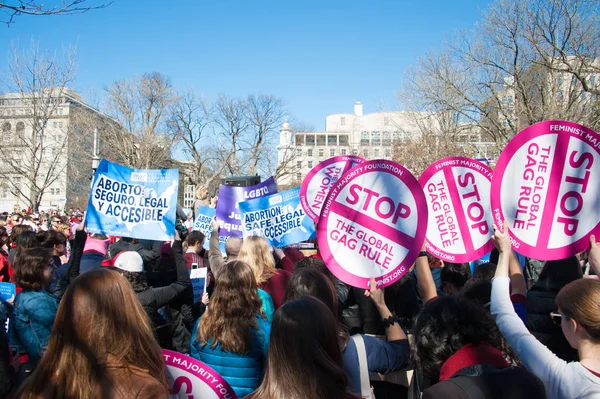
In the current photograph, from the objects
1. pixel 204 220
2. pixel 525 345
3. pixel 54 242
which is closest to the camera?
pixel 525 345

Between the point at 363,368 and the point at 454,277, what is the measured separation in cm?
243

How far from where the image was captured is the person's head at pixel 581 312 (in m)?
2.12

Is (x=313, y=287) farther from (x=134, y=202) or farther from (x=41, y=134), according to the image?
(x=41, y=134)

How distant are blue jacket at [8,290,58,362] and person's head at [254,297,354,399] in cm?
234

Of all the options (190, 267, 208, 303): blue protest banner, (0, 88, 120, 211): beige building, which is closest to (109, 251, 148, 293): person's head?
(190, 267, 208, 303): blue protest banner

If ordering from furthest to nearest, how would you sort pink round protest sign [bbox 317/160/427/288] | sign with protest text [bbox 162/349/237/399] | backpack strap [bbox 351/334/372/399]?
pink round protest sign [bbox 317/160/427/288]
backpack strap [bbox 351/334/372/399]
sign with protest text [bbox 162/349/237/399]

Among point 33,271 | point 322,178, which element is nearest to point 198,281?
point 33,271

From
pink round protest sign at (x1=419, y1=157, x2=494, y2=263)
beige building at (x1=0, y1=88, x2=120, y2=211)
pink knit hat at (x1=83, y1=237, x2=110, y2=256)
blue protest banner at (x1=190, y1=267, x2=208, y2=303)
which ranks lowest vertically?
blue protest banner at (x1=190, y1=267, x2=208, y2=303)

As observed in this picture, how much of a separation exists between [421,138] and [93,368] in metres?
Result: 29.0

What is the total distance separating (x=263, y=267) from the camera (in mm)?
4594

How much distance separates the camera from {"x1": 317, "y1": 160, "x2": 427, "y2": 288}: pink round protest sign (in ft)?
10.9

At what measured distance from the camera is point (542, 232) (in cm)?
324

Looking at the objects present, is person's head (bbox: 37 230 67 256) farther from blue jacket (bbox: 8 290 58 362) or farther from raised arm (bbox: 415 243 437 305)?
raised arm (bbox: 415 243 437 305)

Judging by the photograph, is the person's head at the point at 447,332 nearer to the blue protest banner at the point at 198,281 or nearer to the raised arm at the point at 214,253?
the raised arm at the point at 214,253
